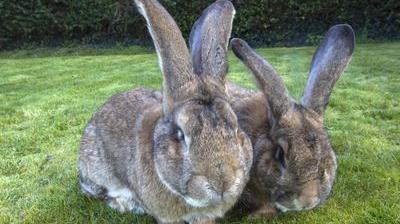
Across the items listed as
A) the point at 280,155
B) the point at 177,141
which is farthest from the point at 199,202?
the point at 280,155

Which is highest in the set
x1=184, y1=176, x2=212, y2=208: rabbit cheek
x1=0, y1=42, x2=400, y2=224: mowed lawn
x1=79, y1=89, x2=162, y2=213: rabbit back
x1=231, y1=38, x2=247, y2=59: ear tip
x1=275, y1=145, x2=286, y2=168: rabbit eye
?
x1=231, y1=38, x2=247, y2=59: ear tip

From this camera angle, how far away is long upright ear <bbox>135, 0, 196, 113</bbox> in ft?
10.4

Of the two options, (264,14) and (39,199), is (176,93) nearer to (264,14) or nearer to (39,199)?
(39,199)

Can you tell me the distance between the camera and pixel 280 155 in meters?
3.31

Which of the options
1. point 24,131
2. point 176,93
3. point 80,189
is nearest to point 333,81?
point 176,93

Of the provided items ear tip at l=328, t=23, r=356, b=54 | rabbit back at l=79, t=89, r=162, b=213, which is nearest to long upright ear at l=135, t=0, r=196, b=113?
rabbit back at l=79, t=89, r=162, b=213

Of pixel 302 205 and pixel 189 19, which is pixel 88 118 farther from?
pixel 189 19

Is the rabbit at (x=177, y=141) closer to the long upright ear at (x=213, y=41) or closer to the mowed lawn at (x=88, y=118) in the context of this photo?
the long upright ear at (x=213, y=41)

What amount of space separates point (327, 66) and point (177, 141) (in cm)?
131

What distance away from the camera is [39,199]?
427cm

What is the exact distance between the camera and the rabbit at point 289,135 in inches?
126

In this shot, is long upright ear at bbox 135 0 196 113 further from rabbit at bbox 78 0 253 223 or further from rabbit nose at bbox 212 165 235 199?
rabbit nose at bbox 212 165 235 199

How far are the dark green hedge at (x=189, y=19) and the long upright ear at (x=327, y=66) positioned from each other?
9.82 metres

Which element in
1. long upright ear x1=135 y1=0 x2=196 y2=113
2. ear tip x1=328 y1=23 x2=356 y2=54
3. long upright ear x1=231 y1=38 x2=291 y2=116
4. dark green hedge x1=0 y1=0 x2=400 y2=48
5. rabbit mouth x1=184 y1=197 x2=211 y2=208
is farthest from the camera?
dark green hedge x1=0 y1=0 x2=400 y2=48
